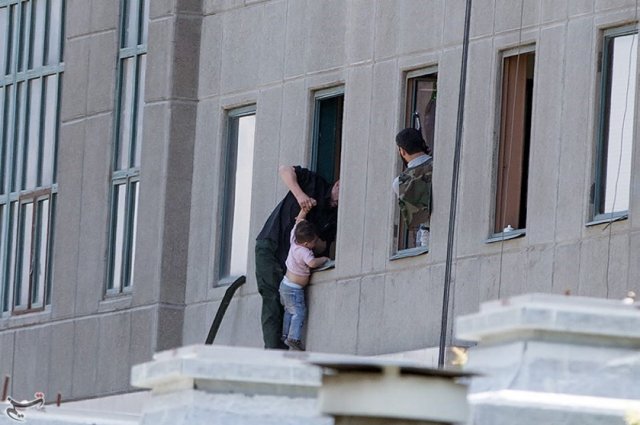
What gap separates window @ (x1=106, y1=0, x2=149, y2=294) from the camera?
104 ft

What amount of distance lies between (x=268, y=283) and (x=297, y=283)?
1.01 feet

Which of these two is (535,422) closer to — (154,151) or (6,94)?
(154,151)

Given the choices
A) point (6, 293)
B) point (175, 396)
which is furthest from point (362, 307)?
point (175, 396)

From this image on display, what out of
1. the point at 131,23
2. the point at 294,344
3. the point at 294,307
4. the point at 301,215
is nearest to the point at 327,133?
the point at 301,215

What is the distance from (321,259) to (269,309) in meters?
0.78

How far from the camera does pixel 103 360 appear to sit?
3172cm

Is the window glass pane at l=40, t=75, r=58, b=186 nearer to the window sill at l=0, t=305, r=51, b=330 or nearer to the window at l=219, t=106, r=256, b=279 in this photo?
the window sill at l=0, t=305, r=51, b=330

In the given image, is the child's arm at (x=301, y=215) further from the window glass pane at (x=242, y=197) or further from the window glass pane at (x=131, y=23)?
the window glass pane at (x=131, y=23)

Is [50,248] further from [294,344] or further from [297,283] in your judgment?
[294,344]

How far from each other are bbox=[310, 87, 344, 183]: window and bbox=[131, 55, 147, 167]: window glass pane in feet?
13.0

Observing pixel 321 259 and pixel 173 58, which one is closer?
pixel 321 259

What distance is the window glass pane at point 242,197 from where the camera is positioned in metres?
29.3

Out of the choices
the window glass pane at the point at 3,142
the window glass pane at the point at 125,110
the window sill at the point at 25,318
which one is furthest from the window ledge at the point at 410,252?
the window glass pane at the point at 3,142

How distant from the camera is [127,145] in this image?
3186 cm
